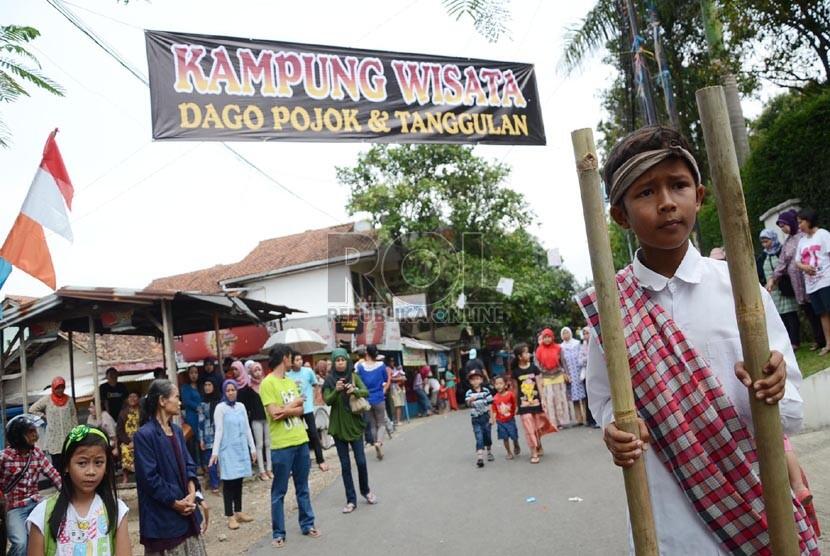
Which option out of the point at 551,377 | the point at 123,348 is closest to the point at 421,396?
the point at 123,348

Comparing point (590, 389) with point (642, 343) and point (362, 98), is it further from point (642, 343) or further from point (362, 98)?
point (362, 98)

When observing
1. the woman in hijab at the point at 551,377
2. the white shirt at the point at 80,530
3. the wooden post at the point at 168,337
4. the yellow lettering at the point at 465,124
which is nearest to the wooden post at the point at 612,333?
the white shirt at the point at 80,530

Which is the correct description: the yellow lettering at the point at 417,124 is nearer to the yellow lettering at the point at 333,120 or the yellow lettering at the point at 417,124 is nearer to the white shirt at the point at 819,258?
the yellow lettering at the point at 333,120

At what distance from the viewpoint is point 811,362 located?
871 centimetres

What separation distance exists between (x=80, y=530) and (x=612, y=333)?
3215 millimetres

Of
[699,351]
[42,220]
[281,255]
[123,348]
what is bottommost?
[699,351]

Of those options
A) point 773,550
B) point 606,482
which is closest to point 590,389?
point 773,550

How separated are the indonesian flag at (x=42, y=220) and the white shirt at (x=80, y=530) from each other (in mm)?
4716

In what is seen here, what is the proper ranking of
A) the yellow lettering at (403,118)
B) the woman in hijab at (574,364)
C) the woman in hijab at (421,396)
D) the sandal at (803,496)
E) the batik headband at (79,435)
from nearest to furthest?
the sandal at (803,496) < the batik headband at (79,435) < the yellow lettering at (403,118) < the woman in hijab at (574,364) < the woman in hijab at (421,396)

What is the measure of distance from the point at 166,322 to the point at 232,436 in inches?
134

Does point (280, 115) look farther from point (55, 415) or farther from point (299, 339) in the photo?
point (299, 339)

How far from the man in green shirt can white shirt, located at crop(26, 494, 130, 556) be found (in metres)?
3.42

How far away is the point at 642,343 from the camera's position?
1956mm

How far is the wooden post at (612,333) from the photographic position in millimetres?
1837
